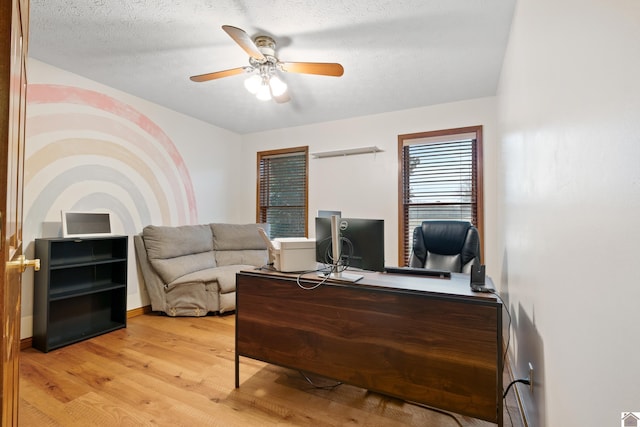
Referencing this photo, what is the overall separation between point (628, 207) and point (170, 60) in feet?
10.7

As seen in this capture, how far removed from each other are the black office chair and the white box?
120 cm

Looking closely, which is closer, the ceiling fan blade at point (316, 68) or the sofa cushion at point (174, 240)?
the ceiling fan blade at point (316, 68)

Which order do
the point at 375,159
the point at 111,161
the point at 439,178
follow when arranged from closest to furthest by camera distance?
the point at 111,161 < the point at 439,178 < the point at 375,159

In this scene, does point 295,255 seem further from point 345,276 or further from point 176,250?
point 176,250

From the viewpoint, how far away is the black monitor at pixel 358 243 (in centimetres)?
177

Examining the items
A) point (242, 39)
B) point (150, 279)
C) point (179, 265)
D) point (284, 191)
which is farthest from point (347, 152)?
point (150, 279)

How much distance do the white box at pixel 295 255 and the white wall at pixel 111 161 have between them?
96.6 inches

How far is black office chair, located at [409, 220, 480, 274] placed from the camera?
8.37 ft

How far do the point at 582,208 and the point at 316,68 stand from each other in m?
1.95

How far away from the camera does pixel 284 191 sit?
15.9ft

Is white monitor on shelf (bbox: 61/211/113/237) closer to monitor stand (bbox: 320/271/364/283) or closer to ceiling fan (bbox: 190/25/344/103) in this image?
ceiling fan (bbox: 190/25/344/103)

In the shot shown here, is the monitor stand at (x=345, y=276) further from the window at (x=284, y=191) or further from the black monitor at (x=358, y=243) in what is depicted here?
the window at (x=284, y=191)

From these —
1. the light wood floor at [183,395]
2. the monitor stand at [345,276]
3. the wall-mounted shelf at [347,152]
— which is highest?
the wall-mounted shelf at [347,152]

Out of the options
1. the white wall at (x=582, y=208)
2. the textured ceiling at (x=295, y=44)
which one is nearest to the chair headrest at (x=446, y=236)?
the white wall at (x=582, y=208)
